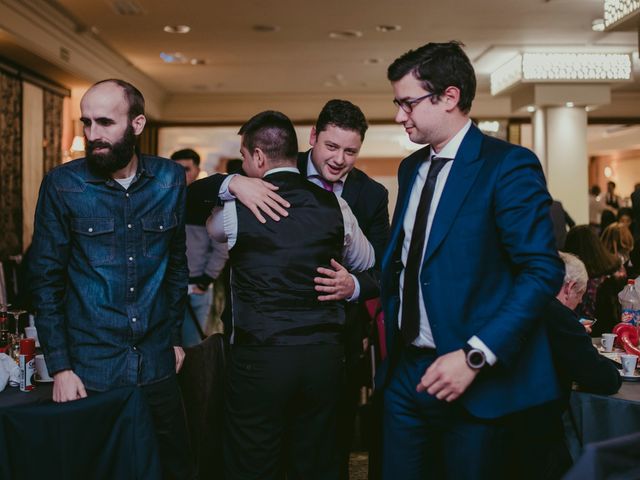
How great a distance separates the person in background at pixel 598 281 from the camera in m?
3.71

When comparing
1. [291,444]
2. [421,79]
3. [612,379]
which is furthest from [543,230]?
[291,444]

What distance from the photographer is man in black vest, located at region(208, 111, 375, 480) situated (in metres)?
1.96

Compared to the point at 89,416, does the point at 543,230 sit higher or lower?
higher

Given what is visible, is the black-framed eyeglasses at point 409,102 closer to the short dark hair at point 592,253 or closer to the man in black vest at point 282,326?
the man in black vest at point 282,326

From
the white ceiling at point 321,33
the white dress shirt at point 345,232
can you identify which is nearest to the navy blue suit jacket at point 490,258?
the white dress shirt at point 345,232

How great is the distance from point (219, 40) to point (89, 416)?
6826 millimetres

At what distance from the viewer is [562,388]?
81.4 inches

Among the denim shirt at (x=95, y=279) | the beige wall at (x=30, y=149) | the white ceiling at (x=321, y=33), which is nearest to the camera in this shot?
the denim shirt at (x=95, y=279)

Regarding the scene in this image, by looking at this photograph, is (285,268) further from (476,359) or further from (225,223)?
(476,359)

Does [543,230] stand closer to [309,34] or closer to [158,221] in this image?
[158,221]

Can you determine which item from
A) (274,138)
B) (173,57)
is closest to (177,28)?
(173,57)

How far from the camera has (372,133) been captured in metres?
13.8

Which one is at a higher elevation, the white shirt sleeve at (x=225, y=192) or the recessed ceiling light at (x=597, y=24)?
the recessed ceiling light at (x=597, y=24)

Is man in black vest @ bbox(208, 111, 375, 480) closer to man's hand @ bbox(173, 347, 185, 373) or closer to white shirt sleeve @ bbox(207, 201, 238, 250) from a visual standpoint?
white shirt sleeve @ bbox(207, 201, 238, 250)
